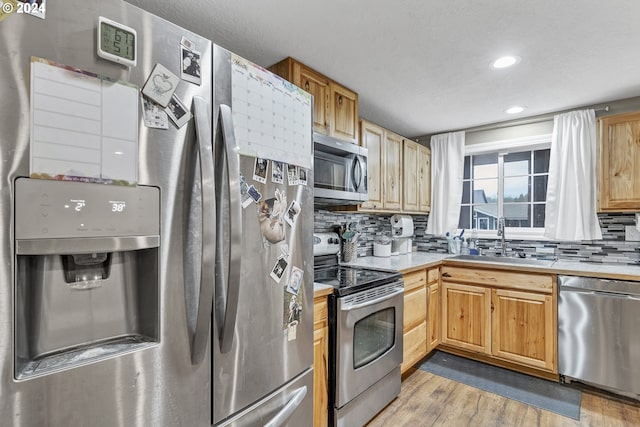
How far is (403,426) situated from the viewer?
6.55 feet

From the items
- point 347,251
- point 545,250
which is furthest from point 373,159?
point 545,250

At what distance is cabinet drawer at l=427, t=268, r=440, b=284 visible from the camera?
2847mm

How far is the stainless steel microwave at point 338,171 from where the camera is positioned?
198 centimetres

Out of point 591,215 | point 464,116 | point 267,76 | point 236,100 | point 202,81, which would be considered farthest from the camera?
point 464,116

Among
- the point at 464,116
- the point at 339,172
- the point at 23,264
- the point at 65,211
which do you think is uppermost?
the point at 464,116

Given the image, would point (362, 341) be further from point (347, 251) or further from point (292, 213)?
point (292, 213)

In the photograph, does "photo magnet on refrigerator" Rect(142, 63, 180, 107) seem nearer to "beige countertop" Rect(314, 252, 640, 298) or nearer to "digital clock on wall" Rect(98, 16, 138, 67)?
"digital clock on wall" Rect(98, 16, 138, 67)

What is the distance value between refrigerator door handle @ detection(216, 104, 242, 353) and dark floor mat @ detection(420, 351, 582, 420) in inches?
93.0

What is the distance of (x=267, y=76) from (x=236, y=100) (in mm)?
214

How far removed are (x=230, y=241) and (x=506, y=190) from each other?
337 centimetres

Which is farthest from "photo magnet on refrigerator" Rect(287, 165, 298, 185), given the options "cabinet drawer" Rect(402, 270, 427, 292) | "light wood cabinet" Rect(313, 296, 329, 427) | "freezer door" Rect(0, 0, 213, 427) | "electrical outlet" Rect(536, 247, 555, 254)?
"electrical outlet" Rect(536, 247, 555, 254)

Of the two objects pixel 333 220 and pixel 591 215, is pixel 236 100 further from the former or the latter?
pixel 591 215

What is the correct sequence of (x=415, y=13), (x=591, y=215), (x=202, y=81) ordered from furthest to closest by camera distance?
(x=591, y=215) → (x=415, y=13) → (x=202, y=81)

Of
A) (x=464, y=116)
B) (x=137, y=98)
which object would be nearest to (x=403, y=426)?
(x=137, y=98)
